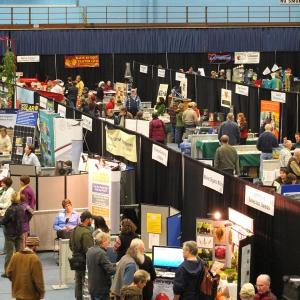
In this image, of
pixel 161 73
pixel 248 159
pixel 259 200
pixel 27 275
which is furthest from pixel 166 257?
pixel 161 73

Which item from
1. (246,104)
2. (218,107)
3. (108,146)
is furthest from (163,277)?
(218,107)

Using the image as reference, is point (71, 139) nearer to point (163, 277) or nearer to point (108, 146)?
point (108, 146)

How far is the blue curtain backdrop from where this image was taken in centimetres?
3794

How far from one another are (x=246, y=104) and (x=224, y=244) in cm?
1536

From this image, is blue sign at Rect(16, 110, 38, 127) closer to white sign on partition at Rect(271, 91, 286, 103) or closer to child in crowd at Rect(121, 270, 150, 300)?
white sign on partition at Rect(271, 91, 286, 103)

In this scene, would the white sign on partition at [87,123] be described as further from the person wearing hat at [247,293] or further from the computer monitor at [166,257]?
the person wearing hat at [247,293]

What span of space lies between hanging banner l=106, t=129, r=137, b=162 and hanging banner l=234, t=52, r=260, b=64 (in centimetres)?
2177

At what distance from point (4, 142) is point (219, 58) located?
64.8ft

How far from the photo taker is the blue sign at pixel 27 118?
2198cm

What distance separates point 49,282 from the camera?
1485 centimetres

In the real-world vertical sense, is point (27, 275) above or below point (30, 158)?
below

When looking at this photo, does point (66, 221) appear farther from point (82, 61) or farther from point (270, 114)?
point (82, 61)

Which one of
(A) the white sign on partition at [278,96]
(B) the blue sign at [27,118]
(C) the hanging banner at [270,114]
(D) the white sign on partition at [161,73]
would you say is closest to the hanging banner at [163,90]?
(D) the white sign on partition at [161,73]

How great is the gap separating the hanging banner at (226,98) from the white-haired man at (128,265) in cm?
1699
